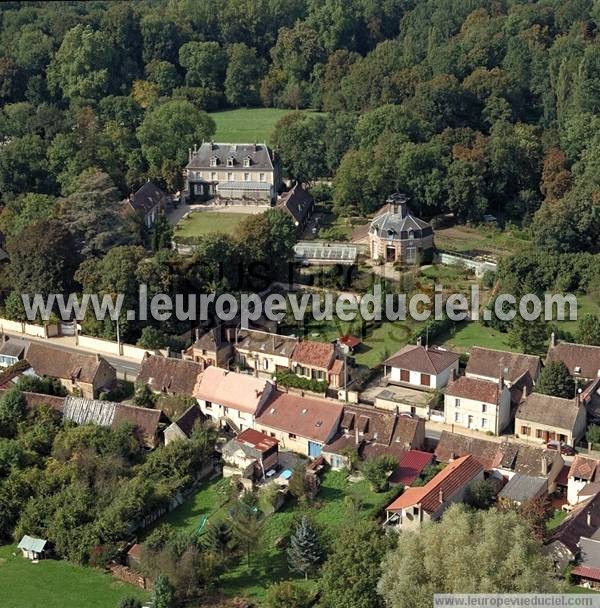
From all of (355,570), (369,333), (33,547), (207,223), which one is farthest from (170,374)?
(207,223)

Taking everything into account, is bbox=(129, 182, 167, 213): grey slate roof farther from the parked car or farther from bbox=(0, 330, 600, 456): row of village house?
the parked car

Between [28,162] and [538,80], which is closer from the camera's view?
[28,162]

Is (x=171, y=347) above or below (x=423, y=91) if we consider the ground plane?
below

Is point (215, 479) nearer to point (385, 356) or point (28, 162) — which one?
point (385, 356)

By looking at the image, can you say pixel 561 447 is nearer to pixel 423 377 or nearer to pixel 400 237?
pixel 423 377

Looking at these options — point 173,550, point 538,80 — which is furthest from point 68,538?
point 538,80

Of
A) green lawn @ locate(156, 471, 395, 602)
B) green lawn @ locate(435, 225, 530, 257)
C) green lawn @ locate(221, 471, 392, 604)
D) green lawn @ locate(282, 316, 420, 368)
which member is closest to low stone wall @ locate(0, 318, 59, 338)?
green lawn @ locate(282, 316, 420, 368)

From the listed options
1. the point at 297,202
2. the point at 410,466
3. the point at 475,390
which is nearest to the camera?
the point at 410,466
